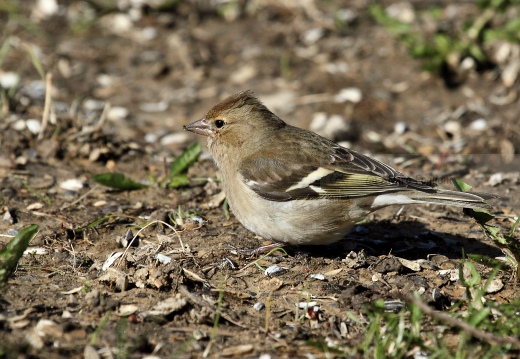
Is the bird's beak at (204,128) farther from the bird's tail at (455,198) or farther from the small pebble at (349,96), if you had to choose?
the small pebble at (349,96)

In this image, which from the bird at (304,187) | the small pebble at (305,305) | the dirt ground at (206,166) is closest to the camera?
the dirt ground at (206,166)

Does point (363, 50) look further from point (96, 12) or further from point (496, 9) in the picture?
point (96, 12)

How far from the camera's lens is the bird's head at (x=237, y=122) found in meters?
4.93

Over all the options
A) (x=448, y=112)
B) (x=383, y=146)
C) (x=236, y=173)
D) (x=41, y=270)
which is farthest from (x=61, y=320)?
(x=448, y=112)

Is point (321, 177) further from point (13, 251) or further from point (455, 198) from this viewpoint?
point (13, 251)

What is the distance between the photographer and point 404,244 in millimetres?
4789

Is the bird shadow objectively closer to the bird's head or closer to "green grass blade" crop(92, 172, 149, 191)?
the bird's head

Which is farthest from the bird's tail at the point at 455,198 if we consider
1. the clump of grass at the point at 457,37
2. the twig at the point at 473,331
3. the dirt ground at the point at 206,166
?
the clump of grass at the point at 457,37

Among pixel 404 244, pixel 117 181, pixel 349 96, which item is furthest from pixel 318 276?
pixel 349 96

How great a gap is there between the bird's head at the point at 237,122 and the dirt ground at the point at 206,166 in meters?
0.56

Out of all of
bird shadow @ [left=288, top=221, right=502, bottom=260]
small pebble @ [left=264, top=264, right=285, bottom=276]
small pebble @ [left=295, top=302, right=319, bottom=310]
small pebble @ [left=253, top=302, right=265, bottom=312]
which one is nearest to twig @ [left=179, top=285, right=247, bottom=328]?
small pebble @ [left=253, top=302, right=265, bottom=312]

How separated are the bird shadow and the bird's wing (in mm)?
438

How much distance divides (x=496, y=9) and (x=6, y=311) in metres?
6.13

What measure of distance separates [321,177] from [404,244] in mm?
789
